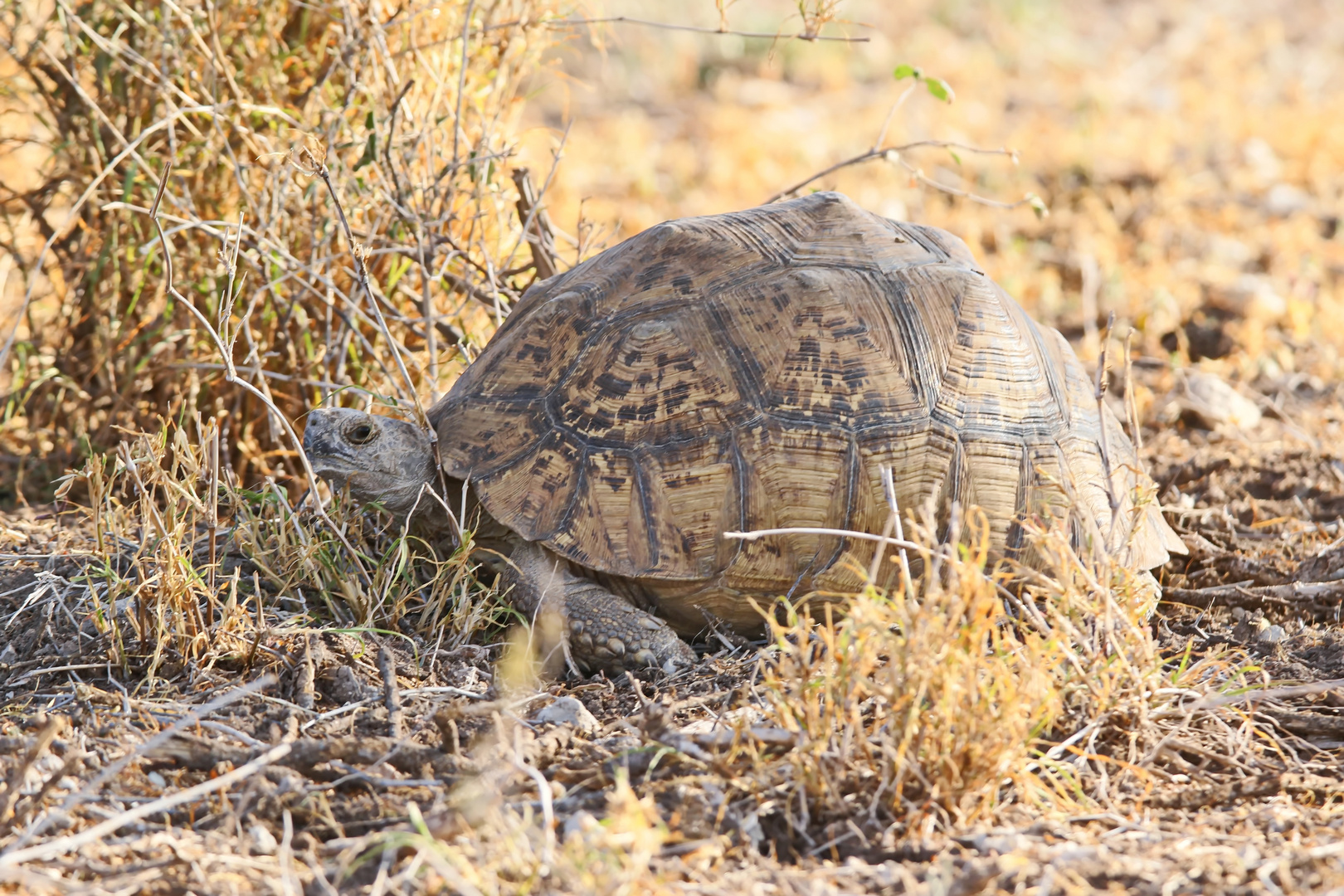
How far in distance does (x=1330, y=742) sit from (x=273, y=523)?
289 centimetres

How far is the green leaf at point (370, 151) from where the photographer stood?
3.80 meters

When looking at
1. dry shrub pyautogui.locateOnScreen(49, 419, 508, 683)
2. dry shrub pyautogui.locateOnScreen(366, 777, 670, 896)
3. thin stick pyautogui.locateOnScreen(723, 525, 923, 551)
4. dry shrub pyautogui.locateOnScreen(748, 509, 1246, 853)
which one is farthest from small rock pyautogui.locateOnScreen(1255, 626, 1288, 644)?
dry shrub pyautogui.locateOnScreen(49, 419, 508, 683)

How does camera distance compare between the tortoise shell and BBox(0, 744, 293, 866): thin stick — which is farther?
the tortoise shell

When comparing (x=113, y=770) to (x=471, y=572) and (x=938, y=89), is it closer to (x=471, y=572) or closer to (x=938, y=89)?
(x=471, y=572)

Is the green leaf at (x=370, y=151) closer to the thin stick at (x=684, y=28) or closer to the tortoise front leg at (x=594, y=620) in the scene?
the thin stick at (x=684, y=28)

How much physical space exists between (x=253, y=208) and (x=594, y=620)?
198cm

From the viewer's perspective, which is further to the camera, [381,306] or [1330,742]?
[381,306]

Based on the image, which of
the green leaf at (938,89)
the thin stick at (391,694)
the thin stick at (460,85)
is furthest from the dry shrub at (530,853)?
the green leaf at (938,89)

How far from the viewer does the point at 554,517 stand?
128 inches

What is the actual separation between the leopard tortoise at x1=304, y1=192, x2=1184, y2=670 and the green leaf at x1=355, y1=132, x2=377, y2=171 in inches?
33.1

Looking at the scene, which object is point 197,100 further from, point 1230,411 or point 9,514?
point 1230,411

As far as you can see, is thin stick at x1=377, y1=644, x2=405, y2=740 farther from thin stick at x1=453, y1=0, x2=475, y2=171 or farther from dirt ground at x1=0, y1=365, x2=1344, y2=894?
thin stick at x1=453, y1=0, x2=475, y2=171

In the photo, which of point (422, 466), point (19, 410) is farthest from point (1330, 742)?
point (19, 410)

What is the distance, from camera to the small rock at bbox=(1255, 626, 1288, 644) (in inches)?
132
